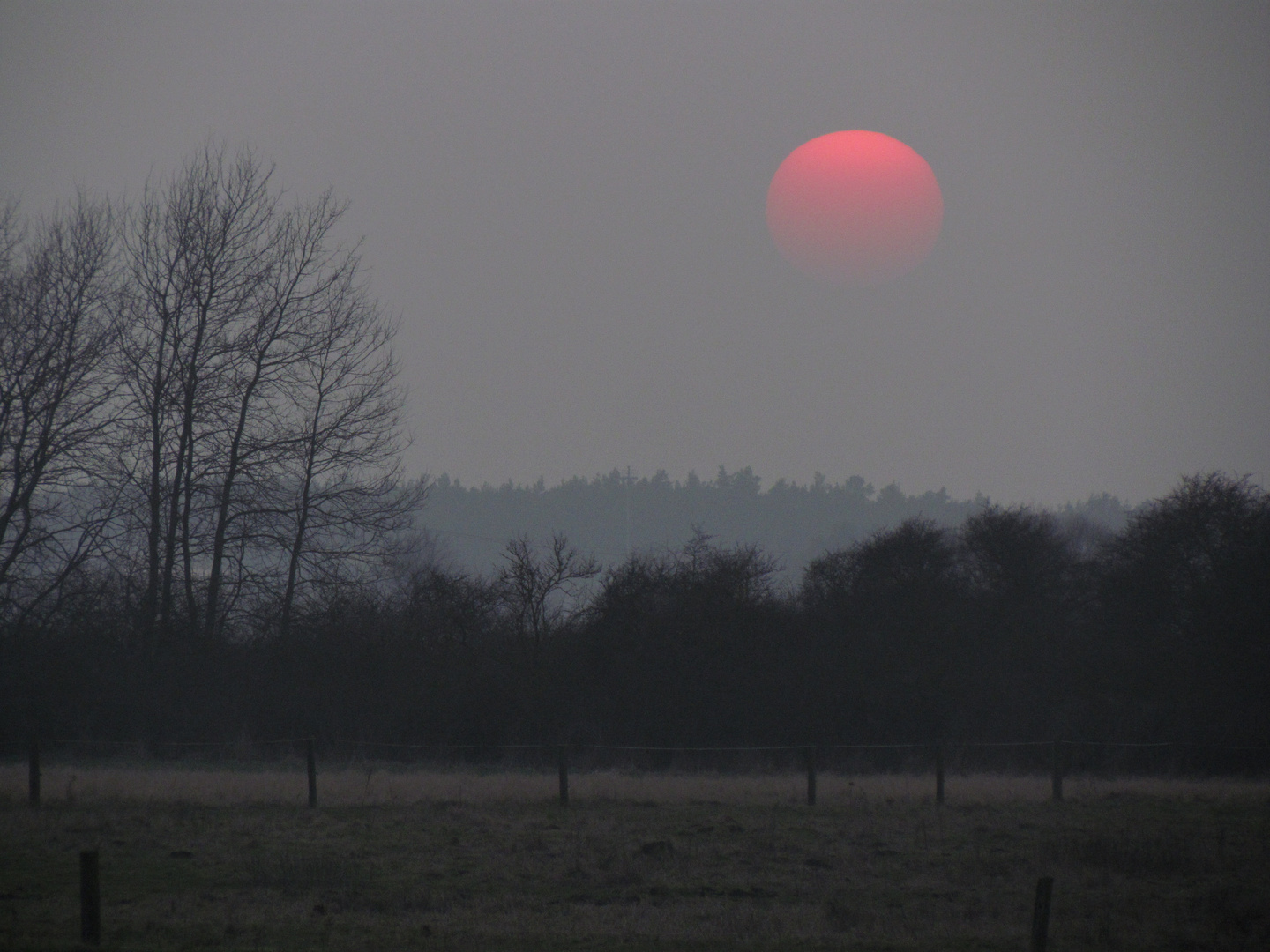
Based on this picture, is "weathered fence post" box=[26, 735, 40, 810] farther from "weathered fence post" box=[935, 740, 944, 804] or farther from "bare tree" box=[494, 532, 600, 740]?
"bare tree" box=[494, 532, 600, 740]

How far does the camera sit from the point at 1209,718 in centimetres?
2656

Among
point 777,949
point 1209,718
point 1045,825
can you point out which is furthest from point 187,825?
point 1209,718

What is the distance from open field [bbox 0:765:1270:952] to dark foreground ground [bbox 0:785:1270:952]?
0.13ft

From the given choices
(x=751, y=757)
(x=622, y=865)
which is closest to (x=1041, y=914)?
(x=622, y=865)

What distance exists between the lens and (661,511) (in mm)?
159875

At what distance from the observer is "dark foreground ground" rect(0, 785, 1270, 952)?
9.10m

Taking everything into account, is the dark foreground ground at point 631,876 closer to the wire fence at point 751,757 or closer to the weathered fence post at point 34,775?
the weathered fence post at point 34,775

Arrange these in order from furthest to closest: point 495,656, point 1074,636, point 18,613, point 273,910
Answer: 1. point 1074,636
2. point 495,656
3. point 18,613
4. point 273,910

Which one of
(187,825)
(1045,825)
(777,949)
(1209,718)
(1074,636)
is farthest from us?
(1074,636)

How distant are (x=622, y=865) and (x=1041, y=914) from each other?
541 cm

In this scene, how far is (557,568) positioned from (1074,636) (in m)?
15.4

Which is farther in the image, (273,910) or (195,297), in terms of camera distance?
(195,297)

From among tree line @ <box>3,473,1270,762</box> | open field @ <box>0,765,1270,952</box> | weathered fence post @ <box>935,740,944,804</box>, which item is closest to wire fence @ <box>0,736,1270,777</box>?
tree line @ <box>3,473,1270,762</box>

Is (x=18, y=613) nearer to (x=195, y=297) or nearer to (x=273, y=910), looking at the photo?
(x=195, y=297)
